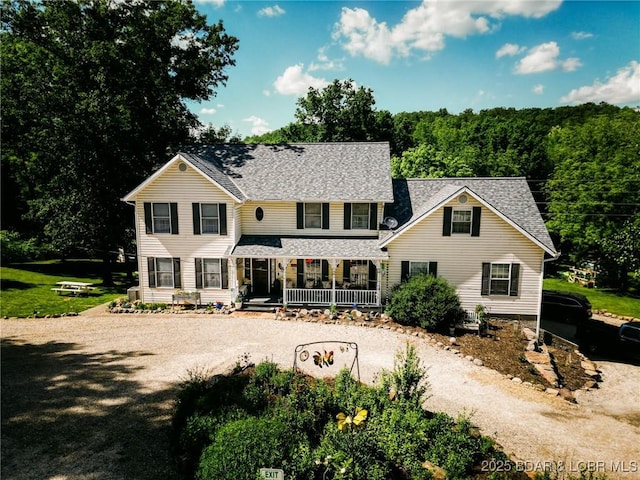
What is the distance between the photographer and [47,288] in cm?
2517

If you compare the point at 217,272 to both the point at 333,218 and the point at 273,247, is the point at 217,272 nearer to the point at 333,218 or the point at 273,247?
the point at 273,247

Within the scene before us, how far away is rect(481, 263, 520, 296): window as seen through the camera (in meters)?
19.7

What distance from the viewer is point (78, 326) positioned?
1834 cm

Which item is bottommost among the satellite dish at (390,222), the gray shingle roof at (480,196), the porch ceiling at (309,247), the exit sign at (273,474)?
the exit sign at (273,474)

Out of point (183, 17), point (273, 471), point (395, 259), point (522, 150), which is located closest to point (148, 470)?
point (273, 471)

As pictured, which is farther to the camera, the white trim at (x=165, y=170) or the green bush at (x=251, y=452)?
the white trim at (x=165, y=170)

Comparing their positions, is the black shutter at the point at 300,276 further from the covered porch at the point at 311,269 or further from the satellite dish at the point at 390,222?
the satellite dish at the point at 390,222

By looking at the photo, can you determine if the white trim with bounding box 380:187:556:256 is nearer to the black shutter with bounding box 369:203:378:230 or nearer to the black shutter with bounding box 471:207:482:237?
the black shutter with bounding box 471:207:482:237

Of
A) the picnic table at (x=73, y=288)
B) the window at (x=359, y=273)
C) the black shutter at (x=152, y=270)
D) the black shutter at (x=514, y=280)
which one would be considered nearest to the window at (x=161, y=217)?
the black shutter at (x=152, y=270)

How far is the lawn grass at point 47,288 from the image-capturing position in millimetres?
20766

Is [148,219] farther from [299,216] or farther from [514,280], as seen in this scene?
[514,280]

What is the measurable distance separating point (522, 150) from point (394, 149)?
1768 cm

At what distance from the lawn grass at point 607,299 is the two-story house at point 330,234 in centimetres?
1128

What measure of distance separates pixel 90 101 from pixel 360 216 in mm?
18583
